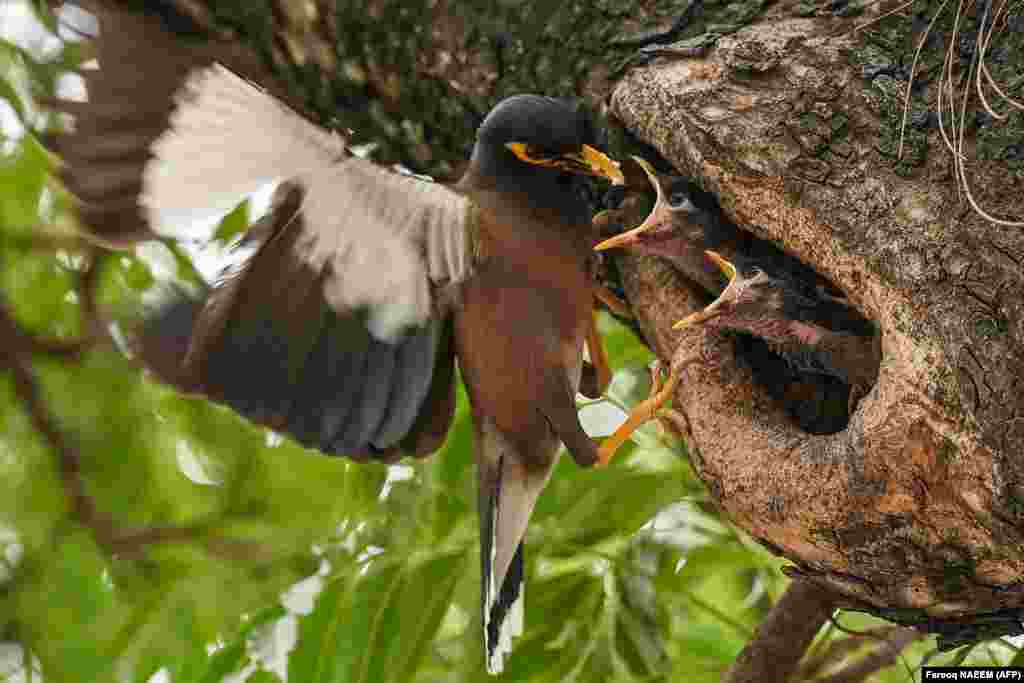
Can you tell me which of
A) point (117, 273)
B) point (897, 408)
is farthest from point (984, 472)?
point (117, 273)

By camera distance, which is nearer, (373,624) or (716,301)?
(716,301)

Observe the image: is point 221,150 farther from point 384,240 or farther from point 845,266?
point 845,266

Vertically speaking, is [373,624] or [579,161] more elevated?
[579,161]

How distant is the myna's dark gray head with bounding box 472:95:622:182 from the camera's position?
5.35 feet

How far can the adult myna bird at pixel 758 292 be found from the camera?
1.44 m

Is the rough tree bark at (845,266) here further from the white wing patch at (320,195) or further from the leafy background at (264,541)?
the leafy background at (264,541)

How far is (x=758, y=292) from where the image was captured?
1.46 metres

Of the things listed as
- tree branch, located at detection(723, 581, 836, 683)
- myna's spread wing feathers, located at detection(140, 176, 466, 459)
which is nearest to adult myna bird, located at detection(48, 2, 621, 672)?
myna's spread wing feathers, located at detection(140, 176, 466, 459)

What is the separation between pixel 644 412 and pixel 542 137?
372mm

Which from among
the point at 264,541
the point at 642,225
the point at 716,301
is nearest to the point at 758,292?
the point at 716,301

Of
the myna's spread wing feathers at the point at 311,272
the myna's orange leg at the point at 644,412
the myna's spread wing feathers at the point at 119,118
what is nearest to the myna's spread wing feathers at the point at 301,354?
the myna's spread wing feathers at the point at 311,272

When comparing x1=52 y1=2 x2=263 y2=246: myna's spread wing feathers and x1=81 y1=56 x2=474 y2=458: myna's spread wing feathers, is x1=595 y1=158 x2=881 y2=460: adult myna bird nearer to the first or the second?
x1=81 y1=56 x2=474 y2=458: myna's spread wing feathers

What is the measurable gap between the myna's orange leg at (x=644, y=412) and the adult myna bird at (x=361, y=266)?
0.08 meters

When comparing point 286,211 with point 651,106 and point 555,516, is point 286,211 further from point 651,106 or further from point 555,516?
point 555,516
